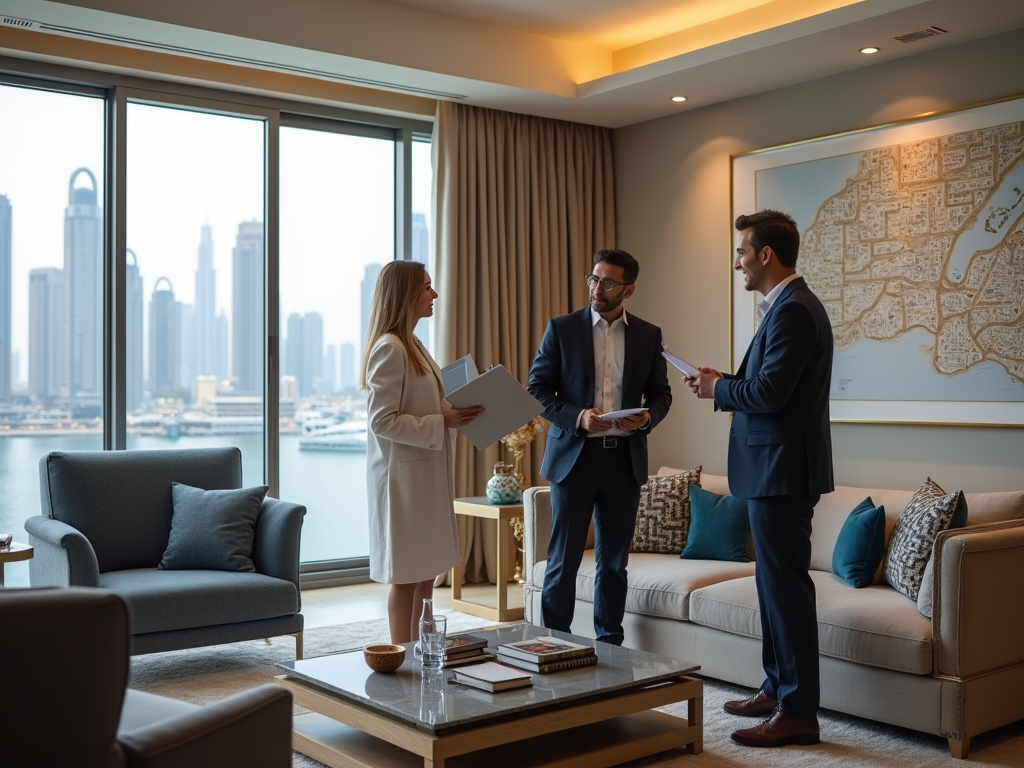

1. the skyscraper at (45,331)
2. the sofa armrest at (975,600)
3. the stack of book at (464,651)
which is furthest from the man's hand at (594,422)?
the skyscraper at (45,331)

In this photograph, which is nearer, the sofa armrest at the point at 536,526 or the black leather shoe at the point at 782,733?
the black leather shoe at the point at 782,733

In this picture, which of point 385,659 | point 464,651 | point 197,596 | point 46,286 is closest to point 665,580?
point 464,651

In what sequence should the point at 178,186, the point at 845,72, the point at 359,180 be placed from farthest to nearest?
the point at 359,180 < the point at 178,186 < the point at 845,72

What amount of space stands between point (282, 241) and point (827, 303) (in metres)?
3.04

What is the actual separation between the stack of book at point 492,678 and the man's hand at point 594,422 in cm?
111

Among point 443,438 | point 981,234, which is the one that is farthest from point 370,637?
point 981,234

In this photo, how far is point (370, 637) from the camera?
15.5 feet

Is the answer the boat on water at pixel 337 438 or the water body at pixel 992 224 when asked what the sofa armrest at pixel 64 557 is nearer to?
the boat on water at pixel 337 438

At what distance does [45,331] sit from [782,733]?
13.0ft

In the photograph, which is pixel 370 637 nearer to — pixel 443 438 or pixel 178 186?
pixel 443 438

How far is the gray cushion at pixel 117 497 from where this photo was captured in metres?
4.20

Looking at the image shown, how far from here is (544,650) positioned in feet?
10.3

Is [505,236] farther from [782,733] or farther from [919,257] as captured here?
[782,733]

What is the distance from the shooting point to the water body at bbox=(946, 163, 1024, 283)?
14.4 feet
